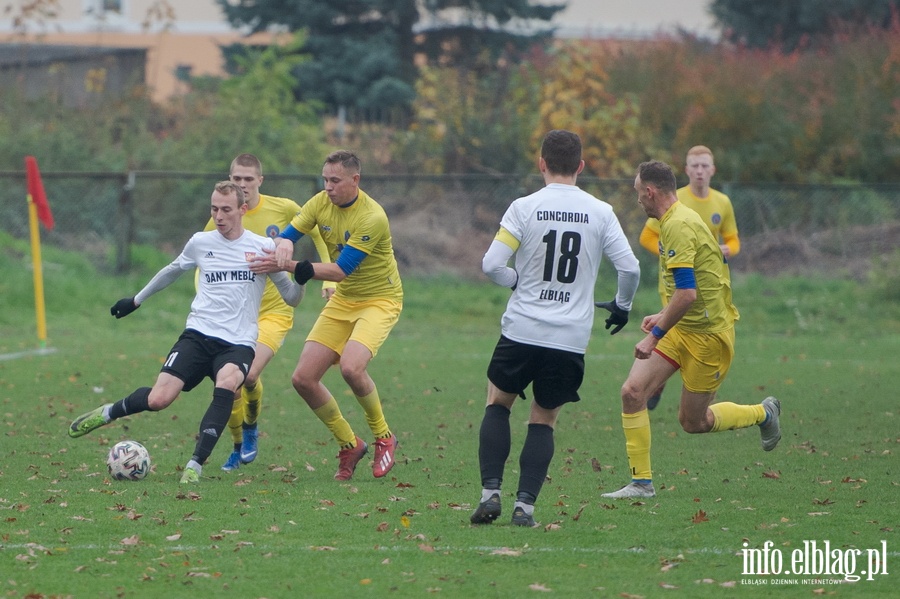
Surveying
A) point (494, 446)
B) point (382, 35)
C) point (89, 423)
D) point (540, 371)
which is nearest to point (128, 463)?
point (89, 423)

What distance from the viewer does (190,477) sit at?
24.8ft

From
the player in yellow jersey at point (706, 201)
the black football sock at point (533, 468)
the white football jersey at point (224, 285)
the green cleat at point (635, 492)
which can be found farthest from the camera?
the player in yellow jersey at point (706, 201)

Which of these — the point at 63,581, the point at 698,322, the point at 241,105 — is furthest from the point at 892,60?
the point at 63,581

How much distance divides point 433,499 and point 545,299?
1.61 m

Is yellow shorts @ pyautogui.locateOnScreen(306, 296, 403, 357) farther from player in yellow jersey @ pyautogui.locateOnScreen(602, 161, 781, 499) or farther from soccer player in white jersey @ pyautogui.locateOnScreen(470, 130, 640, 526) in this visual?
soccer player in white jersey @ pyautogui.locateOnScreen(470, 130, 640, 526)

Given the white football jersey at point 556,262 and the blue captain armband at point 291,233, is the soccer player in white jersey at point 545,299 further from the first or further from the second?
the blue captain armband at point 291,233

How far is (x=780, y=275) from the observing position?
21516 millimetres

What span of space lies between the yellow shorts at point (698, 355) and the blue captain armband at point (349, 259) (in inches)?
77.3

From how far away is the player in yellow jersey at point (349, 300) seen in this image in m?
7.81

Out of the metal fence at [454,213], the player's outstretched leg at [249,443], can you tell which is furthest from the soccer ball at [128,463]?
the metal fence at [454,213]

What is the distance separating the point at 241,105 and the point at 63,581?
63.5ft

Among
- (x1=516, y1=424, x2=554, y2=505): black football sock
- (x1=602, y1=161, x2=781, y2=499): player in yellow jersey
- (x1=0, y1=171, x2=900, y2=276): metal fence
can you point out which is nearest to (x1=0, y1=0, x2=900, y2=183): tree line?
(x1=0, y1=171, x2=900, y2=276): metal fence

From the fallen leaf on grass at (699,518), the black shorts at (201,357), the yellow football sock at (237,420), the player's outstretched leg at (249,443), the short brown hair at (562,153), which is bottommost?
the player's outstretched leg at (249,443)

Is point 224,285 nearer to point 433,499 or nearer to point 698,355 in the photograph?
point 433,499
